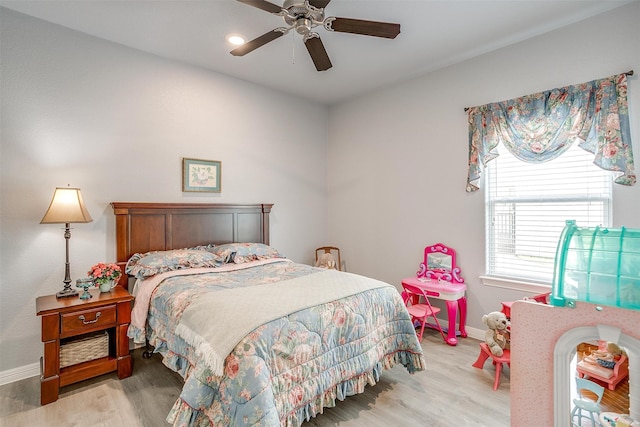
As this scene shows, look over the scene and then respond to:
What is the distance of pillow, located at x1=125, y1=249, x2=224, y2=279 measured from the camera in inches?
109

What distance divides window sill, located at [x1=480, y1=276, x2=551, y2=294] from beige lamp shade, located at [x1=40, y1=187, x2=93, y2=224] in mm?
3772

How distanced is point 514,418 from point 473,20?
2.94 meters

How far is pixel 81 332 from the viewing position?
236cm

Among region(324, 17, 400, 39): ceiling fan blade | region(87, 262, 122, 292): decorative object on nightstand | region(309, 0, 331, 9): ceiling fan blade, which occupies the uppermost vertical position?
region(309, 0, 331, 9): ceiling fan blade

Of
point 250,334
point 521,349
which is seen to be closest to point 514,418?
point 521,349

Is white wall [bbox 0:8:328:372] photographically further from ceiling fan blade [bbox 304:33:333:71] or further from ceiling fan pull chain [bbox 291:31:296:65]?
ceiling fan blade [bbox 304:33:333:71]

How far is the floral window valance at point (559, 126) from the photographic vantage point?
243 cm

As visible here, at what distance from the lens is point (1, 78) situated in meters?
2.50

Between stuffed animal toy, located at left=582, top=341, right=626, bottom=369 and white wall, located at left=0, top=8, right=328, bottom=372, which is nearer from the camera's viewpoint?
stuffed animal toy, located at left=582, top=341, right=626, bottom=369

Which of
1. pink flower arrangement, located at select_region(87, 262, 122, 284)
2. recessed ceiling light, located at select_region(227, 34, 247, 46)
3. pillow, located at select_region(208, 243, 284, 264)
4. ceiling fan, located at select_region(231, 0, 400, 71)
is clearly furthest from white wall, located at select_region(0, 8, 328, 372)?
ceiling fan, located at select_region(231, 0, 400, 71)

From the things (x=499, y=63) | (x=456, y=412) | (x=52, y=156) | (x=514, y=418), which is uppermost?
(x=499, y=63)

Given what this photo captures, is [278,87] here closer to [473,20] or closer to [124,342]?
[473,20]

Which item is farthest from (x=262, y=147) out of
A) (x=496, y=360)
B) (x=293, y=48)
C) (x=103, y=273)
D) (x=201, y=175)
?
(x=496, y=360)

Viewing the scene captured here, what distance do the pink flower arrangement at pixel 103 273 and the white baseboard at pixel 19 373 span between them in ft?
2.95
